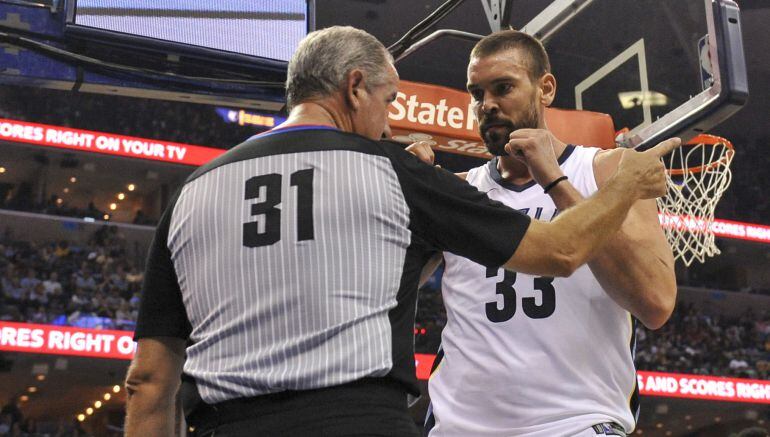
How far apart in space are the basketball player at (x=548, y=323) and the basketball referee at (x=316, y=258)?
0.54 meters

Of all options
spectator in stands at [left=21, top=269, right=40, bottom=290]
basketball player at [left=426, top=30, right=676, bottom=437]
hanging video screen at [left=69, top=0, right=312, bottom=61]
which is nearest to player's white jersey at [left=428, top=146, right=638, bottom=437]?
basketball player at [left=426, top=30, right=676, bottom=437]

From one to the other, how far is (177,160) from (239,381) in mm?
17357

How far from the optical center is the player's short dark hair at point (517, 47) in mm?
3152

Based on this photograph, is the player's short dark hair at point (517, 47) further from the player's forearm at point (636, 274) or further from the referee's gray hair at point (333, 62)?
the referee's gray hair at point (333, 62)

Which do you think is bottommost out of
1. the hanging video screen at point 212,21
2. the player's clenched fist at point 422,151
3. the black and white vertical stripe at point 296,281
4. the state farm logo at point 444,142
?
the black and white vertical stripe at point 296,281

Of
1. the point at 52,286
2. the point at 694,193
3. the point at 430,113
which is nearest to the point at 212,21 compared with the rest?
the point at 430,113

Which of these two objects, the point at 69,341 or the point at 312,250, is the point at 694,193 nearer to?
the point at 312,250

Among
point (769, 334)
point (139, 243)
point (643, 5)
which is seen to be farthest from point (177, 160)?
point (769, 334)

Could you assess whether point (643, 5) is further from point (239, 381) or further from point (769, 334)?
point (769, 334)

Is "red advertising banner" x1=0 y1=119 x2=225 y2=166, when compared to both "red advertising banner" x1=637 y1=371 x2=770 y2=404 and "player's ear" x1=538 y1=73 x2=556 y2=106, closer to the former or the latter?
"red advertising banner" x1=637 y1=371 x2=770 y2=404

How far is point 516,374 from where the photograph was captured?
270 cm

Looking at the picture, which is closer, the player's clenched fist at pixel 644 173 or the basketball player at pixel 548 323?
the player's clenched fist at pixel 644 173

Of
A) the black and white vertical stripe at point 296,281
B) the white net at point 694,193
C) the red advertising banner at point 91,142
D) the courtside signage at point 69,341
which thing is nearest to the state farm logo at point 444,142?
the white net at point 694,193

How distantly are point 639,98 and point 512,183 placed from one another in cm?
298
